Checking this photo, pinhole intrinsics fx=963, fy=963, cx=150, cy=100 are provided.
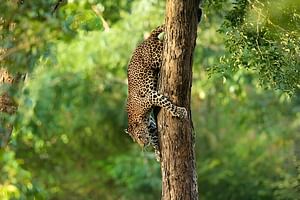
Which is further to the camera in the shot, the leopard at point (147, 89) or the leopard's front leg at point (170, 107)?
the leopard at point (147, 89)

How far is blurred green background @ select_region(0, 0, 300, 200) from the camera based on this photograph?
17.5 ft

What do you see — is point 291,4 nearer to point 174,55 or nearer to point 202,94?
point 174,55

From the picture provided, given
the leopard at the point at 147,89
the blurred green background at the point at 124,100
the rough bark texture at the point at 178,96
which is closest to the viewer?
the rough bark texture at the point at 178,96

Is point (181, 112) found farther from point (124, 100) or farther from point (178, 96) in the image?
point (124, 100)

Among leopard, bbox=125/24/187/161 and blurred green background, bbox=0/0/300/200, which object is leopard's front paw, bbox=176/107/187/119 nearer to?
leopard, bbox=125/24/187/161

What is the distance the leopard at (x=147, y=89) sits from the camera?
18.4 ft

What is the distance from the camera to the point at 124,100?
12977mm

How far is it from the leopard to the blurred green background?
34 cm

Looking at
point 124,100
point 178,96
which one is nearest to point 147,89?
point 178,96

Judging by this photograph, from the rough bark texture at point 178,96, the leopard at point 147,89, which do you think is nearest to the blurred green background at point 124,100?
the leopard at point 147,89

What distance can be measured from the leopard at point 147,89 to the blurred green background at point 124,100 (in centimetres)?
34

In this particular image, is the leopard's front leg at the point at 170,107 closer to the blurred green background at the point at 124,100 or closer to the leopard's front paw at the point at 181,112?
the leopard's front paw at the point at 181,112

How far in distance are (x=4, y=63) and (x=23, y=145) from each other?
797cm

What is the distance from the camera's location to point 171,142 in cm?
532
